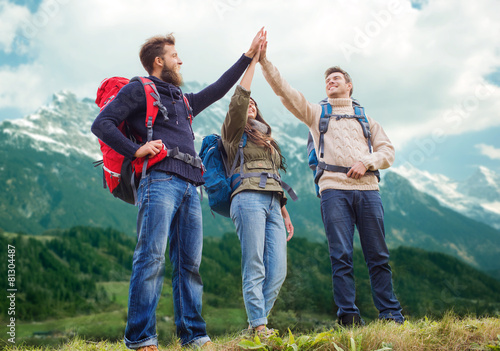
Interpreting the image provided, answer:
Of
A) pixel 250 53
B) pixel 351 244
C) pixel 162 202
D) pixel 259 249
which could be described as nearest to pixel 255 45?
pixel 250 53

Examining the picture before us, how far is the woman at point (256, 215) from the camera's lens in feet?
14.0

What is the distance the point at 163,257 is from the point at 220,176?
142cm

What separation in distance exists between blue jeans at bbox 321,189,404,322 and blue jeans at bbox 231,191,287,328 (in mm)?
595

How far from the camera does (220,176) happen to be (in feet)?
15.7

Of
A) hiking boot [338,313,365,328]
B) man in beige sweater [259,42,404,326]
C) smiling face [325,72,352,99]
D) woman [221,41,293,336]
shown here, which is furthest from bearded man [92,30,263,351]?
smiling face [325,72,352,99]

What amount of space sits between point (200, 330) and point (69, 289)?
10749 cm

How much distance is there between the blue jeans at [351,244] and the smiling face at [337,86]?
1.36 m

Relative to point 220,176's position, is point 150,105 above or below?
above

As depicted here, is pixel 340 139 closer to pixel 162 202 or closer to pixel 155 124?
pixel 155 124

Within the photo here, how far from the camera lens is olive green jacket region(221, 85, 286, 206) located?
432cm

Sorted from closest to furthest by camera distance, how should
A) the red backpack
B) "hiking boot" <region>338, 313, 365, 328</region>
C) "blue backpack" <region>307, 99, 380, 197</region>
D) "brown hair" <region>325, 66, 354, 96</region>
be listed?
the red backpack
"hiking boot" <region>338, 313, 365, 328</region>
"blue backpack" <region>307, 99, 380, 197</region>
"brown hair" <region>325, 66, 354, 96</region>

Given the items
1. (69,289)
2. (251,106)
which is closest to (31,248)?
(69,289)

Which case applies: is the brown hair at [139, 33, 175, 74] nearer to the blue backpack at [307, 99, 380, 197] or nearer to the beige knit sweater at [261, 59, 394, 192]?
the beige knit sweater at [261, 59, 394, 192]

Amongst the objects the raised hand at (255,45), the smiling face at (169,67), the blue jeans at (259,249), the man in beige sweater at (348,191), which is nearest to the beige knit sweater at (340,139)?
the man in beige sweater at (348,191)
